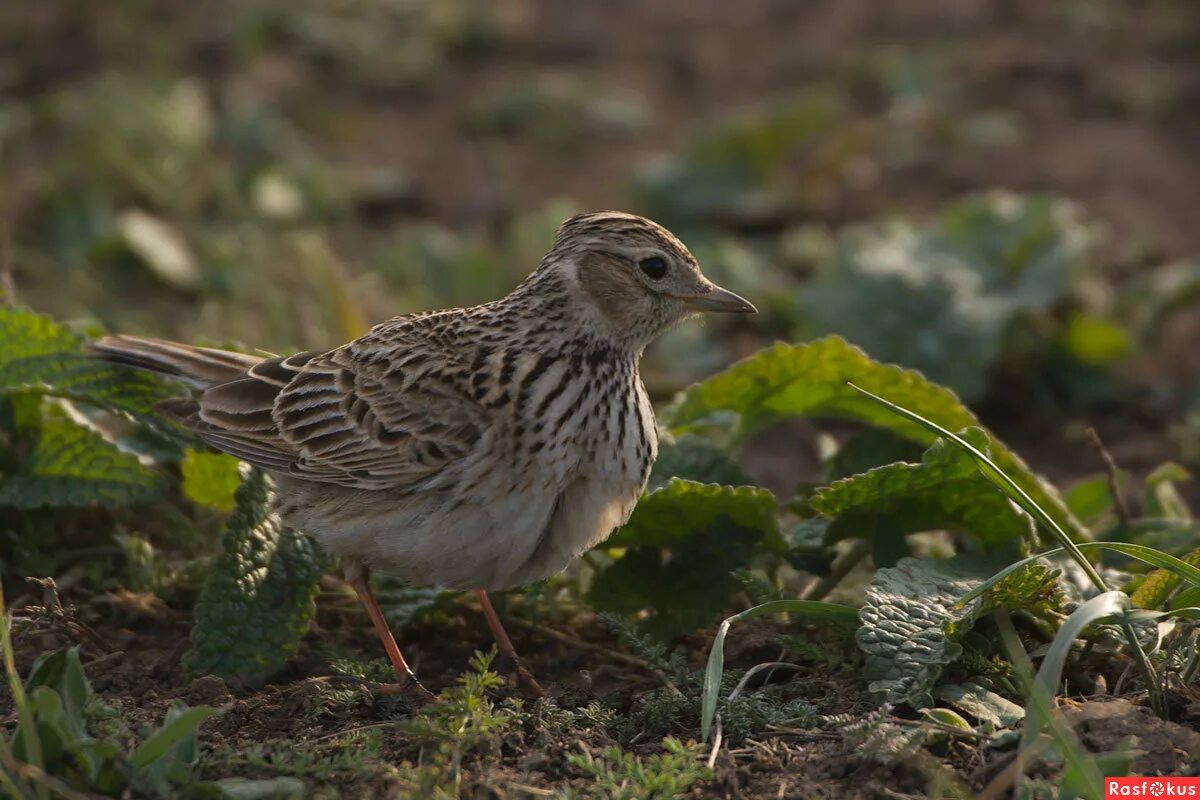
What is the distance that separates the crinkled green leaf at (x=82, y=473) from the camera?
5.82 m

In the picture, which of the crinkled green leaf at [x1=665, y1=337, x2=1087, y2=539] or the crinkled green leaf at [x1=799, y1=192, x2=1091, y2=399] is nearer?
the crinkled green leaf at [x1=665, y1=337, x2=1087, y2=539]

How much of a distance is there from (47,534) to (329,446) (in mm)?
1302

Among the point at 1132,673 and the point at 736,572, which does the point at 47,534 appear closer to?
the point at 736,572

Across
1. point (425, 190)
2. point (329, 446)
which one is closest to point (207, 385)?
point (329, 446)

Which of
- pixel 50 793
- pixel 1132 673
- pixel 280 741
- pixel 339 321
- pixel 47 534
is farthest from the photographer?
pixel 339 321

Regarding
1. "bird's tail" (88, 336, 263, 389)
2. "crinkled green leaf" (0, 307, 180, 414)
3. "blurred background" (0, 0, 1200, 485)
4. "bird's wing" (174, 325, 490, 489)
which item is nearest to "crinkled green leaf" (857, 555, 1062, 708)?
"bird's wing" (174, 325, 490, 489)

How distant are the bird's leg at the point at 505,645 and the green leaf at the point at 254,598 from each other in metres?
0.62

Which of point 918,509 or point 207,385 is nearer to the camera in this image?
point 918,509

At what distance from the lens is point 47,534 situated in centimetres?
603

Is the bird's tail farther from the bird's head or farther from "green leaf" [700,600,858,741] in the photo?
"green leaf" [700,600,858,741]

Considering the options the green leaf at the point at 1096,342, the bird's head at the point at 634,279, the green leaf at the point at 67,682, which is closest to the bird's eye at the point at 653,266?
the bird's head at the point at 634,279

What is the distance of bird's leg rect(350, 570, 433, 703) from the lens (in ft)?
17.1

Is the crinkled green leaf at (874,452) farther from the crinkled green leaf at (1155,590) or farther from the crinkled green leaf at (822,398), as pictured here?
the crinkled green leaf at (1155,590)

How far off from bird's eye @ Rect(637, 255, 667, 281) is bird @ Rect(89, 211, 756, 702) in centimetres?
1
